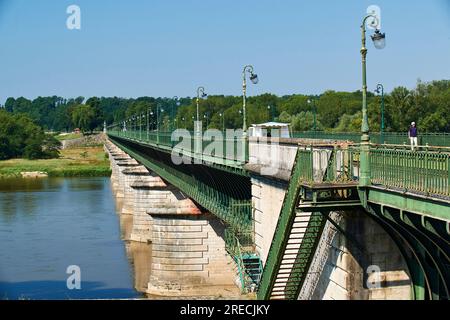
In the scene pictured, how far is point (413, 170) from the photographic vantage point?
1305 cm

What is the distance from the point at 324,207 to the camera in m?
15.1

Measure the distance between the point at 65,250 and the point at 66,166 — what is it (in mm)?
96920

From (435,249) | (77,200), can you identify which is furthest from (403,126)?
(77,200)

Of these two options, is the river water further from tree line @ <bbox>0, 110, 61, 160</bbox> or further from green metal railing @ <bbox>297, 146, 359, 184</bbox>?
tree line @ <bbox>0, 110, 61, 160</bbox>

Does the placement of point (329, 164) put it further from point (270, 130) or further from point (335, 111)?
point (335, 111)

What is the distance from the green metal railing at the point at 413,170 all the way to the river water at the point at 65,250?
65.1 feet

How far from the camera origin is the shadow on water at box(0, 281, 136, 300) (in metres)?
40.9

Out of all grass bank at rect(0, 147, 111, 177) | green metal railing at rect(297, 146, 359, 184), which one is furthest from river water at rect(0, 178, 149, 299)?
grass bank at rect(0, 147, 111, 177)

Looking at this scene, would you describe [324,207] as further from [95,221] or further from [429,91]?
[95,221]

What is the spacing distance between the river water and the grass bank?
151 ft

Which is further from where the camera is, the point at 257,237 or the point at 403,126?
the point at 403,126

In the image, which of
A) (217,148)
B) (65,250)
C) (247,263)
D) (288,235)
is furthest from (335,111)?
(288,235)

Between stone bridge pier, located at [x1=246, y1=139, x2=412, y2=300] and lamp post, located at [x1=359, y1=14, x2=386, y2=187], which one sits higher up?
lamp post, located at [x1=359, y1=14, x2=386, y2=187]
